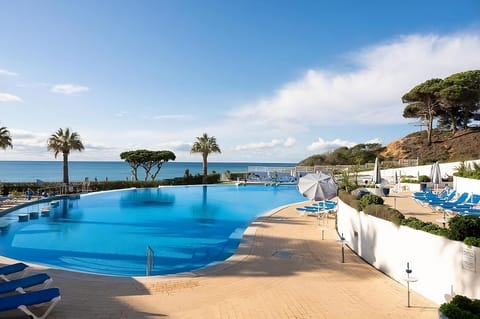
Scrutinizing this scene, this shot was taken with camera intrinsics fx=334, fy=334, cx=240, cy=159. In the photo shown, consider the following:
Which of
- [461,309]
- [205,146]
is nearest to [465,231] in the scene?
[461,309]

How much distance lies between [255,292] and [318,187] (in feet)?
20.3

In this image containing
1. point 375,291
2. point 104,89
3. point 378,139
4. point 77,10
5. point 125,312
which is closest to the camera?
point 125,312

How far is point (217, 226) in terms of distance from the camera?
14.7 metres

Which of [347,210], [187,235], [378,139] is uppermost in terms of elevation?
[378,139]

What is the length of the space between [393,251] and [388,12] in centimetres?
1017

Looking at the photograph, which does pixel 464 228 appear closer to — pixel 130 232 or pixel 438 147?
pixel 130 232

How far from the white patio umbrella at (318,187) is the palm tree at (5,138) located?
730 inches

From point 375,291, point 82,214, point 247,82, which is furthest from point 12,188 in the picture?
point 375,291

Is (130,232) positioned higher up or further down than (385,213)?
further down

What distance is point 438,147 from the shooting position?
4234 centimetres

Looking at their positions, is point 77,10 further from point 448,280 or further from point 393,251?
point 448,280

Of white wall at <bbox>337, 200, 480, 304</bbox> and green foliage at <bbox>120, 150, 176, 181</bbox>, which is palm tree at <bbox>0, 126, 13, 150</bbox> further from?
white wall at <bbox>337, 200, 480, 304</bbox>

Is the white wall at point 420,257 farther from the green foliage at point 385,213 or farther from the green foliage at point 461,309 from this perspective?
the green foliage at point 461,309

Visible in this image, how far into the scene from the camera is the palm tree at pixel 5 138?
66.3 ft
